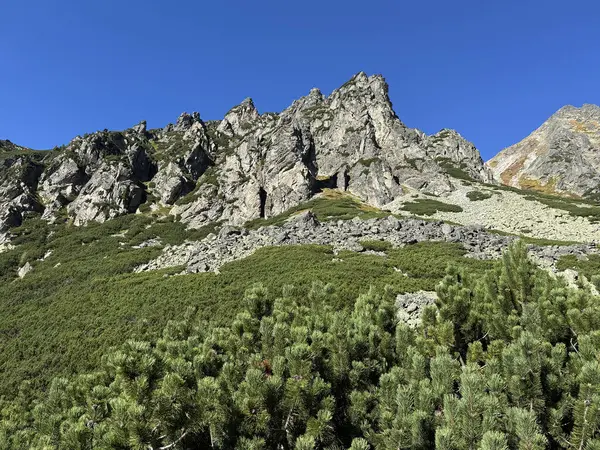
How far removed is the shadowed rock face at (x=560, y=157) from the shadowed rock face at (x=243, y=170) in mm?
38512

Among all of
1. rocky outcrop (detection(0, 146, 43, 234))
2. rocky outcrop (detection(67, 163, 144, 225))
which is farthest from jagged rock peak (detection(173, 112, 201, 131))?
rocky outcrop (detection(67, 163, 144, 225))

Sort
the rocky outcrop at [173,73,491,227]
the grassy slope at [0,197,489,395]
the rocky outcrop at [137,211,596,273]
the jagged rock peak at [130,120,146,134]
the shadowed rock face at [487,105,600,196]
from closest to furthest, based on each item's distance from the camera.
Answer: the grassy slope at [0,197,489,395]
the rocky outcrop at [137,211,596,273]
the rocky outcrop at [173,73,491,227]
the jagged rock peak at [130,120,146,134]
the shadowed rock face at [487,105,600,196]

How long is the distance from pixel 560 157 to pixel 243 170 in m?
128

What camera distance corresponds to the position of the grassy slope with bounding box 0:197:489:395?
19.1 metres

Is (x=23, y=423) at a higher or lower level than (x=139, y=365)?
lower

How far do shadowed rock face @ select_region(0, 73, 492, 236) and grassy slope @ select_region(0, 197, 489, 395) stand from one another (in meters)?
33.2

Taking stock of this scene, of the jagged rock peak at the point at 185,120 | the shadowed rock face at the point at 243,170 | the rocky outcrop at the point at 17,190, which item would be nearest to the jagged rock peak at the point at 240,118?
the shadowed rock face at the point at 243,170

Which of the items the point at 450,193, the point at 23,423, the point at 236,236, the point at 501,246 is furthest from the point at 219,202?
the point at 23,423

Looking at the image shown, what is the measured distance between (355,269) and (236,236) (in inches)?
691

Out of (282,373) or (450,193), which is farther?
(450,193)

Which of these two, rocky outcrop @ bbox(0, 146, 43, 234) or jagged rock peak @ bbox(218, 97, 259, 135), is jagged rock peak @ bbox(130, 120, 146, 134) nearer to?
jagged rock peak @ bbox(218, 97, 259, 135)

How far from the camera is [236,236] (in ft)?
126

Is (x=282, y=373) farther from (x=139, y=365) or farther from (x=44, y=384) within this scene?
(x=44, y=384)

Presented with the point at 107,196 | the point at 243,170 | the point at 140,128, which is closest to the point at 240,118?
the point at 140,128
